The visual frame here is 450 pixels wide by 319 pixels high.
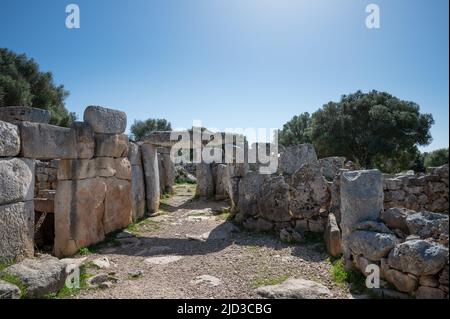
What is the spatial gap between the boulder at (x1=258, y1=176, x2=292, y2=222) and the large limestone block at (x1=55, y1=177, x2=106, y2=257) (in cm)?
417

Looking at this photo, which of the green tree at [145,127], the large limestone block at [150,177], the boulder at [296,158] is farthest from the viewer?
the green tree at [145,127]

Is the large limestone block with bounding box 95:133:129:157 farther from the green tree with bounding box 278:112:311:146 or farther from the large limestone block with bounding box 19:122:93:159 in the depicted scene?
the green tree with bounding box 278:112:311:146

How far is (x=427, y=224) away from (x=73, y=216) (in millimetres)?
6667

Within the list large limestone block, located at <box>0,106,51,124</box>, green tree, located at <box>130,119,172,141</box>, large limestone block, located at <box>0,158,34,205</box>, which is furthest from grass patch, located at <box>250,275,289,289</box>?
green tree, located at <box>130,119,172,141</box>

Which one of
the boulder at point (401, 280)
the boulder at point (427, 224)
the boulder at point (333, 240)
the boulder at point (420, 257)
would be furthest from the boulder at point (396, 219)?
the boulder at point (333, 240)

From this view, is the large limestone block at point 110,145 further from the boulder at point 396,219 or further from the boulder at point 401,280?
the boulder at point 401,280

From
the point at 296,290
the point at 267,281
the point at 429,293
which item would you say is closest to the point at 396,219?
the point at 429,293

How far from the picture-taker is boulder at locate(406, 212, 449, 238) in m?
3.96

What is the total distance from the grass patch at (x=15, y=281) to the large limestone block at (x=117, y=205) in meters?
3.92

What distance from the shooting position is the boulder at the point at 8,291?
371 cm

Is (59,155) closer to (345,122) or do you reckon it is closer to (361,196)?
(361,196)

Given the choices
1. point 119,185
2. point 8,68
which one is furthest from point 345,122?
point 8,68

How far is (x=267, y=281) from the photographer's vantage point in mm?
Answer: 4941
